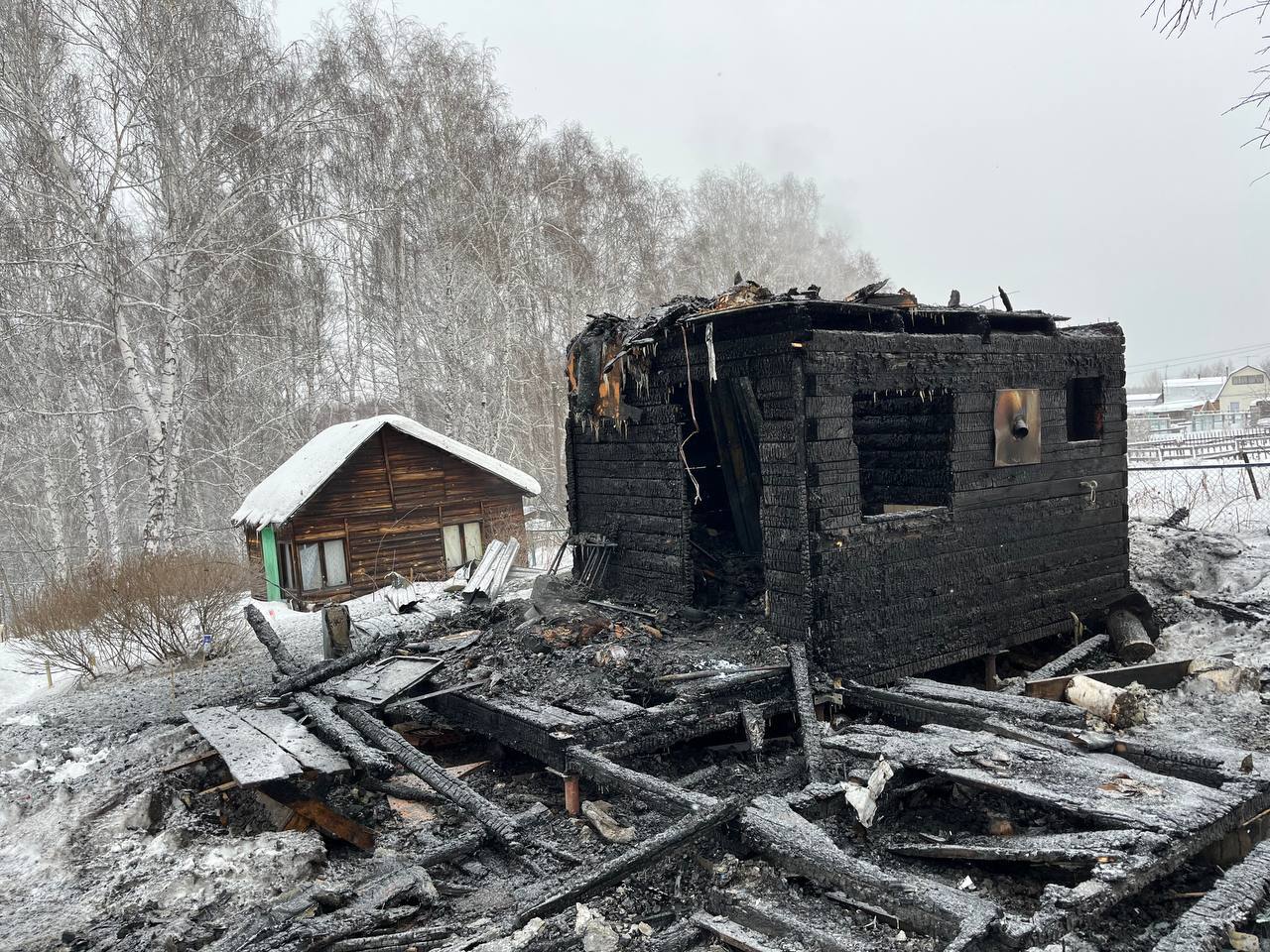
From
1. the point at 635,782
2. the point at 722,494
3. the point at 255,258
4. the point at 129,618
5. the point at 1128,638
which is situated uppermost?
the point at 255,258

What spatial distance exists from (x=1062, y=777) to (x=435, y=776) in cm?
456

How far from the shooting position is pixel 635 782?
221 inches

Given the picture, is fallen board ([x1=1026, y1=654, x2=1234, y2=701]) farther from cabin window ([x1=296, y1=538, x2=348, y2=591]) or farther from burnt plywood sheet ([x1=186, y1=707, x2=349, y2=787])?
cabin window ([x1=296, y1=538, x2=348, y2=591])

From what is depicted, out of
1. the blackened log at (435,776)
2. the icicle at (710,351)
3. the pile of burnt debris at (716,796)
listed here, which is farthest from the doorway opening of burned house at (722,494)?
the blackened log at (435,776)

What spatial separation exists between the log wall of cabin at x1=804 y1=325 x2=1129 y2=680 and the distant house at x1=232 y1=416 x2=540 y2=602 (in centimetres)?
1174

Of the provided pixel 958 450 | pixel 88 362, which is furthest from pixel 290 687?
pixel 88 362

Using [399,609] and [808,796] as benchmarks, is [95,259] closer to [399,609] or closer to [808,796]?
[399,609]

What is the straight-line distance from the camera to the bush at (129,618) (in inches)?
425

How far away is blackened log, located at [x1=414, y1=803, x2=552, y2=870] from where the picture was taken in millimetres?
5270

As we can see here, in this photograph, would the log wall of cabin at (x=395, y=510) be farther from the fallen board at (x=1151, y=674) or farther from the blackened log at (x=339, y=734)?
the fallen board at (x=1151, y=674)

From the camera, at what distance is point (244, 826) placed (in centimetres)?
601

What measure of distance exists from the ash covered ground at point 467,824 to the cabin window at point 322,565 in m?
7.79

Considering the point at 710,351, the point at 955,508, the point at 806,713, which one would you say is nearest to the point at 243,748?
the point at 806,713

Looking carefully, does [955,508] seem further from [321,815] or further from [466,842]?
[321,815]
